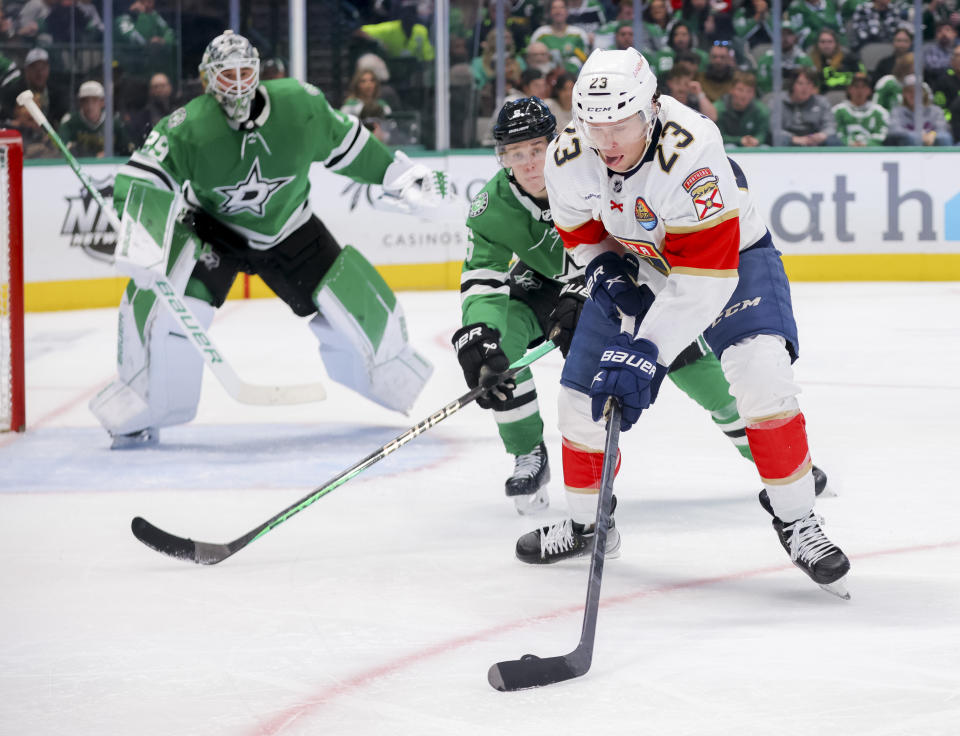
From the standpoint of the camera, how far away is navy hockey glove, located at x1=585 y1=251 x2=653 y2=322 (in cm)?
262

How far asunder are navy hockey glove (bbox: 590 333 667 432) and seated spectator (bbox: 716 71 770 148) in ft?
20.2

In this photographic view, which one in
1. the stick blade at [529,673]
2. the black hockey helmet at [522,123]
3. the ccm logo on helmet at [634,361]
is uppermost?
the black hockey helmet at [522,123]

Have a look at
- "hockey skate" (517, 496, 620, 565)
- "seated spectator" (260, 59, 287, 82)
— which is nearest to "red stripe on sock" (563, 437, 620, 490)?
"hockey skate" (517, 496, 620, 565)

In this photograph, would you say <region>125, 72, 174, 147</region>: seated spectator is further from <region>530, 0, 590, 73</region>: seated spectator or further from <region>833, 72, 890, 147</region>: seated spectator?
<region>833, 72, 890, 147</region>: seated spectator

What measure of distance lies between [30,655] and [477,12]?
6.61 m

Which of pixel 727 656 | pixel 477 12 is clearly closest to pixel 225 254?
pixel 727 656

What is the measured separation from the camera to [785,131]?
830 centimetres

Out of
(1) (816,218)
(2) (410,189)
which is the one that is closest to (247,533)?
(2) (410,189)

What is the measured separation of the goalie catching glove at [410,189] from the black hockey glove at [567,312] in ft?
4.05

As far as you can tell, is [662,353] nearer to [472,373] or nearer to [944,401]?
[472,373]

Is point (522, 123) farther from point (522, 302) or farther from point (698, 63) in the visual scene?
point (698, 63)

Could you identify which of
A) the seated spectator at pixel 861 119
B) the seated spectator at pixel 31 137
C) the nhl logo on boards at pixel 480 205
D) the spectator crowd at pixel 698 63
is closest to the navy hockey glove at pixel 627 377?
the nhl logo on boards at pixel 480 205

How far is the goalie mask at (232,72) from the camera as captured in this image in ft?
13.0

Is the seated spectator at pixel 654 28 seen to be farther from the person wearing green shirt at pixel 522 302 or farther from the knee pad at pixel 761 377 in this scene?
the knee pad at pixel 761 377
